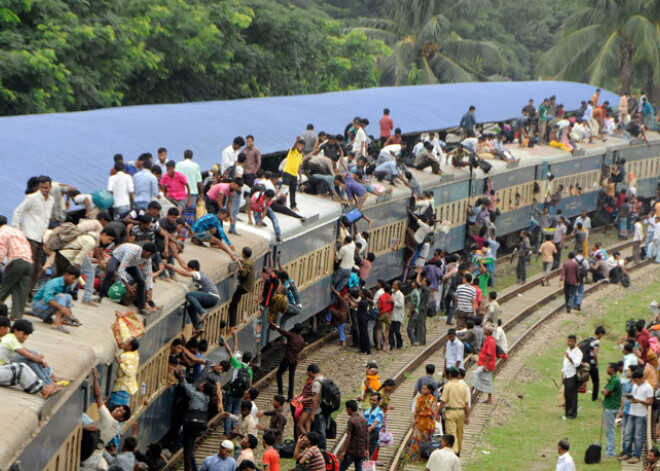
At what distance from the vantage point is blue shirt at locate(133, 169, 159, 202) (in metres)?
15.3

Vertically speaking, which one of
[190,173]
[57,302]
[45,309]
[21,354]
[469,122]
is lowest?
[469,122]

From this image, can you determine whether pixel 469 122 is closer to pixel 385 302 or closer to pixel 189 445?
pixel 385 302

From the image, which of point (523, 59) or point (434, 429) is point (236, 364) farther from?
point (523, 59)

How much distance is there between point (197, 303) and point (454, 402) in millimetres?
3542

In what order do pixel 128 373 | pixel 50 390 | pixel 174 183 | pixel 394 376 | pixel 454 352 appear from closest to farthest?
pixel 50 390, pixel 128 373, pixel 174 183, pixel 454 352, pixel 394 376

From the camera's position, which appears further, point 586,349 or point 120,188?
point 586,349

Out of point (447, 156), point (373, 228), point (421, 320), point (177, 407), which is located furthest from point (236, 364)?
point (447, 156)

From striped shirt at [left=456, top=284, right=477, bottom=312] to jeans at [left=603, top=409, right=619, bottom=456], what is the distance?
14.7 feet

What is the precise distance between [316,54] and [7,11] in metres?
14.7

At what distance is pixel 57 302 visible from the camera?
10711mm

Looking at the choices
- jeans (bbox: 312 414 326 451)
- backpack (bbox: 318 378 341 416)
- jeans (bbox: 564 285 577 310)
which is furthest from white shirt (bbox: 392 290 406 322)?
backpack (bbox: 318 378 341 416)

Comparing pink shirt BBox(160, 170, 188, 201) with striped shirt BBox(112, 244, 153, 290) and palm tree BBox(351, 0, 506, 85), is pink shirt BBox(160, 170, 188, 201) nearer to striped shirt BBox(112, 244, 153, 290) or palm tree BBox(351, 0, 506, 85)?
striped shirt BBox(112, 244, 153, 290)

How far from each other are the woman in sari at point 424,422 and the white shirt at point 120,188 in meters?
4.69

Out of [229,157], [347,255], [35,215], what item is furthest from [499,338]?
[35,215]
